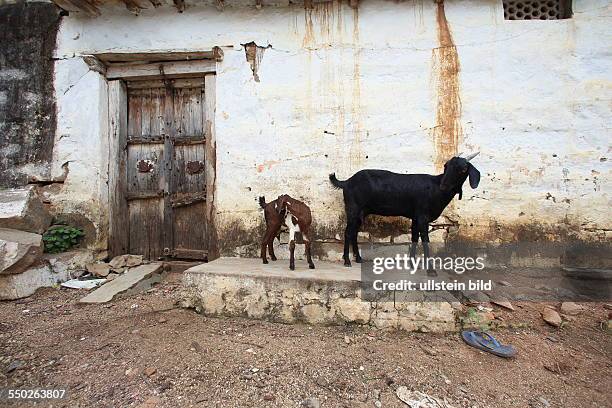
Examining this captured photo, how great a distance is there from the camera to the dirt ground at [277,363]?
79.7 inches

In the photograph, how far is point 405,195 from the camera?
3.06 metres

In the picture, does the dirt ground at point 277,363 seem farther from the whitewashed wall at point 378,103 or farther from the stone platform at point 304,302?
the whitewashed wall at point 378,103

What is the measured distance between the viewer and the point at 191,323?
9.04ft

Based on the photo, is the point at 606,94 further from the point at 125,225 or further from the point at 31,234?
the point at 31,234

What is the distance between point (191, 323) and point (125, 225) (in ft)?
7.64

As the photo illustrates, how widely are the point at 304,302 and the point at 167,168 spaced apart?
2813mm

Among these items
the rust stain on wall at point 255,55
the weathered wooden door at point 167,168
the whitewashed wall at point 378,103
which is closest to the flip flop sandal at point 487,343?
the whitewashed wall at point 378,103

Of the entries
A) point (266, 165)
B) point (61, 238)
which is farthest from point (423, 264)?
point (61, 238)

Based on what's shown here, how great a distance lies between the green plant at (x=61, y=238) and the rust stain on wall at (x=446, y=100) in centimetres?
463

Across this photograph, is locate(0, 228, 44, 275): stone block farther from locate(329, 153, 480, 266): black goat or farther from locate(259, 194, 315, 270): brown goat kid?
locate(329, 153, 480, 266): black goat

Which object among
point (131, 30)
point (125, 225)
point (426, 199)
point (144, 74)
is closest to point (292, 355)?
point (426, 199)

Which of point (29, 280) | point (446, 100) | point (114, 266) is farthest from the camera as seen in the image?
point (114, 266)

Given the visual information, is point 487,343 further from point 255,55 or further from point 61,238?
point 61,238

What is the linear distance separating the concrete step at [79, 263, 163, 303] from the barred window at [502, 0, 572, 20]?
535 centimetres
